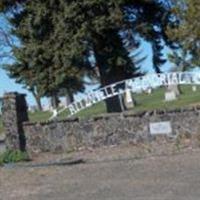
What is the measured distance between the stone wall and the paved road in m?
3.75

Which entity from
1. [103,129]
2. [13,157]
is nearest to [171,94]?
[103,129]

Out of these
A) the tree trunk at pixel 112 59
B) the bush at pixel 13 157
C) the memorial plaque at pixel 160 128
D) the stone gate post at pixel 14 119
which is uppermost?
the tree trunk at pixel 112 59

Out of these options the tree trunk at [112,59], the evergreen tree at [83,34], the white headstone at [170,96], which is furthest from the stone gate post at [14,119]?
the white headstone at [170,96]

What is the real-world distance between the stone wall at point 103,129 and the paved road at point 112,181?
148 inches

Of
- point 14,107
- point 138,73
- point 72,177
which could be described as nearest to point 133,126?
point 14,107

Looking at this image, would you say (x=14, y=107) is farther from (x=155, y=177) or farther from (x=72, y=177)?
(x=155, y=177)

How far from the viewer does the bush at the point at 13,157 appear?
1978 centimetres

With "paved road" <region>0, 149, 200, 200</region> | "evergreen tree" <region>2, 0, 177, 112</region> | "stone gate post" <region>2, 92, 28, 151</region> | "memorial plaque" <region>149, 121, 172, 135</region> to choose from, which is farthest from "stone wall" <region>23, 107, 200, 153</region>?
"evergreen tree" <region>2, 0, 177, 112</region>

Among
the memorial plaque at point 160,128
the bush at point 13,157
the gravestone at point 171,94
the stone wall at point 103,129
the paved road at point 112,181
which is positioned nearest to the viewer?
the paved road at point 112,181

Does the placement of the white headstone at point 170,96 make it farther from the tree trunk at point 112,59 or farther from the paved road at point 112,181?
the paved road at point 112,181

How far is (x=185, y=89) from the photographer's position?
232 feet

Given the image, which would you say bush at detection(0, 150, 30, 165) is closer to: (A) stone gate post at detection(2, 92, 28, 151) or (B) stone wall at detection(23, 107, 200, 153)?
(A) stone gate post at detection(2, 92, 28, 151)

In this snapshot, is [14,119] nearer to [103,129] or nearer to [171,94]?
[103,129]

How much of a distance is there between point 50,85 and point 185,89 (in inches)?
1446
